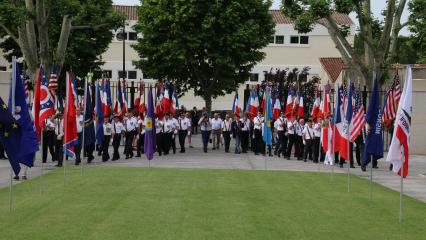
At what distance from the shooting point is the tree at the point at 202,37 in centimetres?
4862

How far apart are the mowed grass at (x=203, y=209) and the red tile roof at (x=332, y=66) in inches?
1779

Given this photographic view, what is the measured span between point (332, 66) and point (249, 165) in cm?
4239

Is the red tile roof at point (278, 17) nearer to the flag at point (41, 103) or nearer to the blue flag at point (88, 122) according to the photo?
the blue flag at point (88, 122)

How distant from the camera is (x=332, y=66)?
230ft

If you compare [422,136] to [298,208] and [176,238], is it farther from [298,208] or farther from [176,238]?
[176,238]

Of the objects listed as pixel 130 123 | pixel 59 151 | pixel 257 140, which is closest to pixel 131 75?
pixel 257 140

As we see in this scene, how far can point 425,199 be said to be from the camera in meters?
18.7

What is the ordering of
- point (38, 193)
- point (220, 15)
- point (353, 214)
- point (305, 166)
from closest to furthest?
point (353, 214) → point (38, 193) → point (305, 166) → point (220, 15)

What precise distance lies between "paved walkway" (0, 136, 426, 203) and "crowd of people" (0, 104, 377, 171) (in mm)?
539

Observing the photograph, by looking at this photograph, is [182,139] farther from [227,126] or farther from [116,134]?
[116,134]

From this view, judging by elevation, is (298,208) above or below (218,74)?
below

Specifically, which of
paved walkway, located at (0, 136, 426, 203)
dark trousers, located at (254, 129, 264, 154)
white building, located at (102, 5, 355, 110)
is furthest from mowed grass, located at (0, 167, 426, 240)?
white building, located at (102, 5, 355, 110)

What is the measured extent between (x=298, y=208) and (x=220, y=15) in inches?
1322

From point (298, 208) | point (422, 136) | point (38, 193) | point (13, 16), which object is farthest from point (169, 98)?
point (298, 208)
